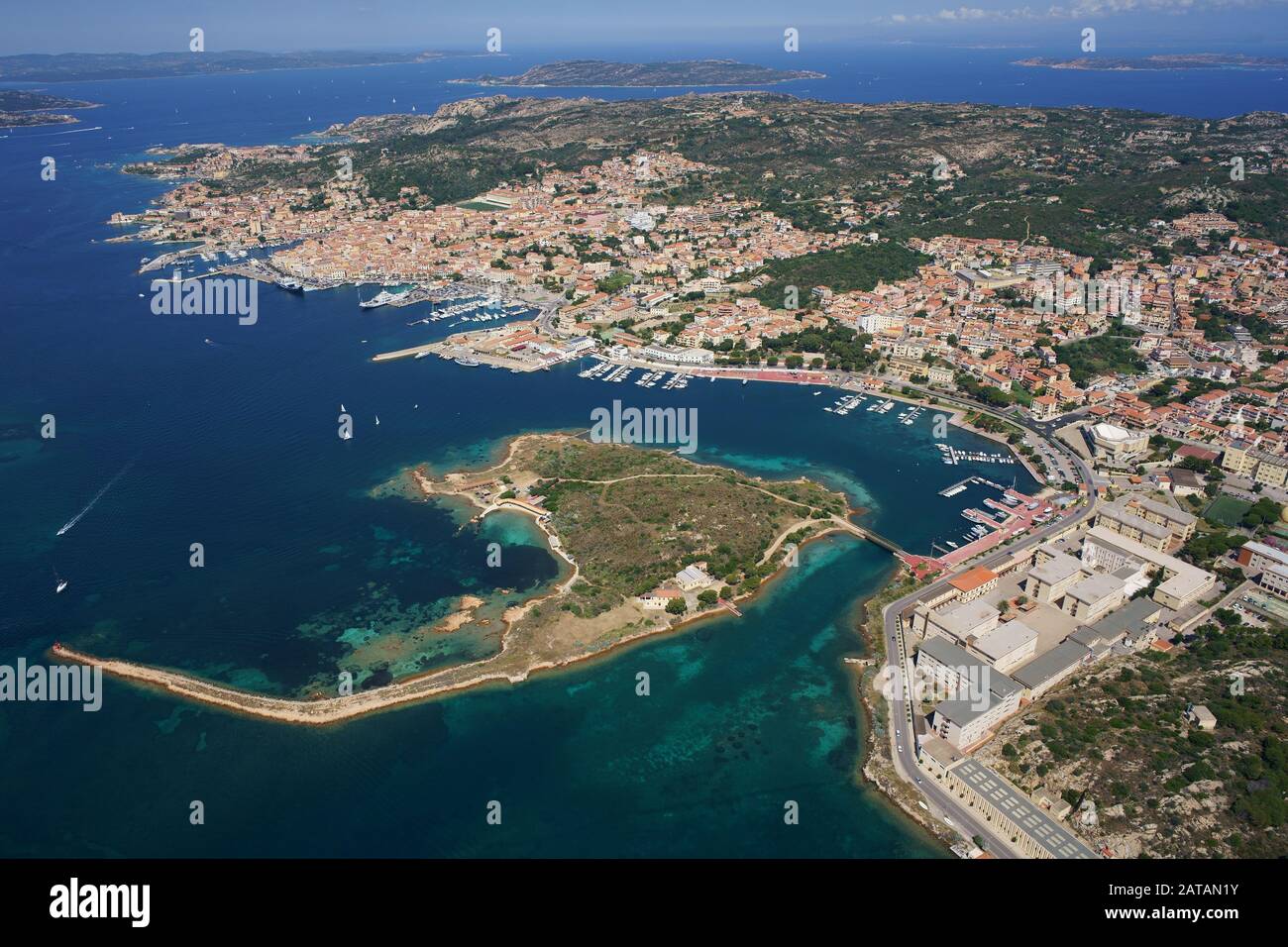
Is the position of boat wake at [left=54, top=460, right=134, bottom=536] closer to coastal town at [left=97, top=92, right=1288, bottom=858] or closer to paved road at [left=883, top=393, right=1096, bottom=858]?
coastal town at [left=97, top=92, right=1288, bottom=858]

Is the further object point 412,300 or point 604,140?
point 604,140

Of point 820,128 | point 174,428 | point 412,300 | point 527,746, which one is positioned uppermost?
point 820,128

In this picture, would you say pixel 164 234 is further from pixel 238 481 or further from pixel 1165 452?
pixel 1165 452

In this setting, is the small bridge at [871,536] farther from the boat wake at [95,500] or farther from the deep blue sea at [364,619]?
the boat wake at [95,500]

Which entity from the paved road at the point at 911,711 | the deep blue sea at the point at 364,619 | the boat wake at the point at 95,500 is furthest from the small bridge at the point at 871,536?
the boat wake at the point at 95,500

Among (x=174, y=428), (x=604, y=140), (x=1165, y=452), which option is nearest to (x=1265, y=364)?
(x=1165, y=452)

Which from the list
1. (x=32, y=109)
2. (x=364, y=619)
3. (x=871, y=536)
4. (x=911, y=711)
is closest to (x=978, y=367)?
(x=871, y=536)

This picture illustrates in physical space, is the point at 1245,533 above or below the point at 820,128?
below
